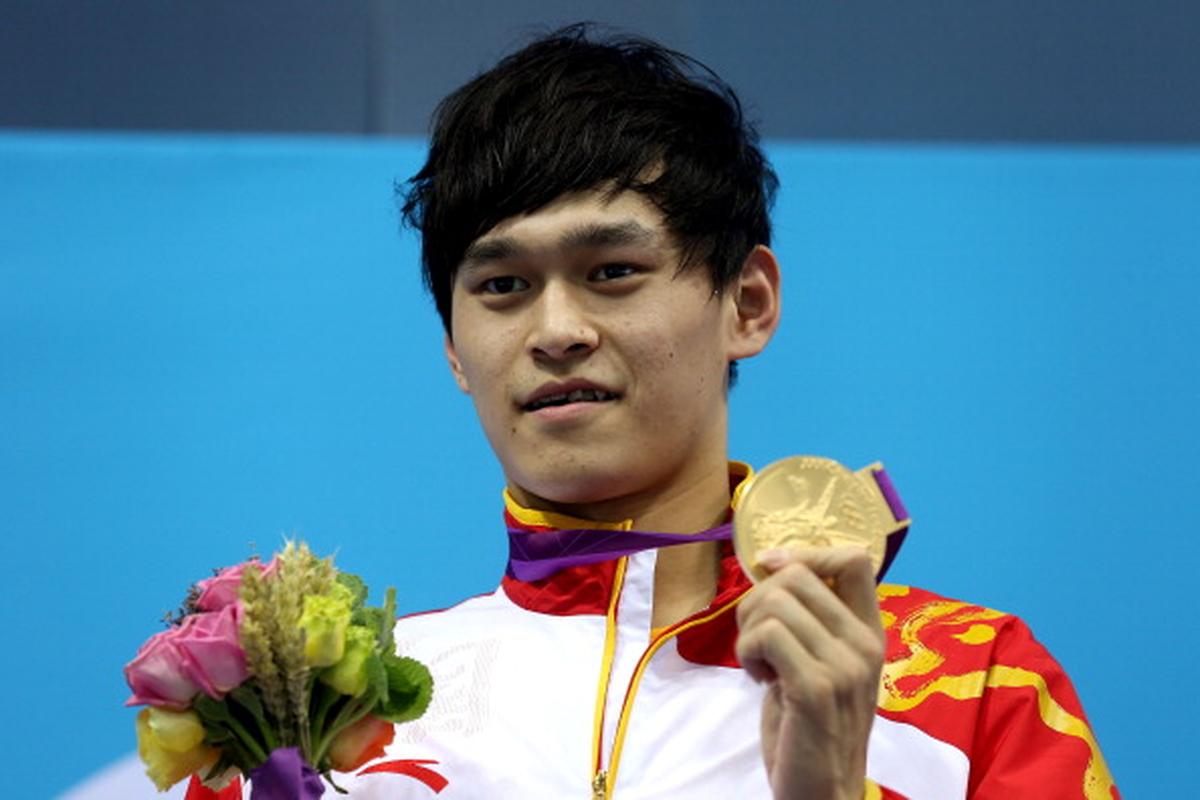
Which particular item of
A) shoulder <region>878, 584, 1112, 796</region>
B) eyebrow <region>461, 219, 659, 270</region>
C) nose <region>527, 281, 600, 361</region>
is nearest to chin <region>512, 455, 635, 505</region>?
nose <region>527, 281, 600, 361</region>

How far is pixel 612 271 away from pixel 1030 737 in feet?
2.17

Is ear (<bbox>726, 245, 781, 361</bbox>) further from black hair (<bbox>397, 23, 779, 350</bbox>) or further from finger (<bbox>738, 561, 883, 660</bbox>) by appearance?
finger (<bbox>738, 561, 883, 660</bbox>)

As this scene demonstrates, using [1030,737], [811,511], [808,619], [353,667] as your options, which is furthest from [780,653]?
[1030,737]

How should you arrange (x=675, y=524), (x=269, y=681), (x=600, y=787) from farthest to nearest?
(x=675, y=524), (x=600, y=787), (x=269, y=681)

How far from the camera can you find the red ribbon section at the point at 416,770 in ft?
6.30

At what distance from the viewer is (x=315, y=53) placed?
320cm

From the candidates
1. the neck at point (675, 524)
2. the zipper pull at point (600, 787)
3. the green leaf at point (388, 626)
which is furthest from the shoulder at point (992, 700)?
the green leaf at point (388, 626)

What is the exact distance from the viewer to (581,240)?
6.49 feet

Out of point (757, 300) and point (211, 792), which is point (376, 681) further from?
point (757, 300)

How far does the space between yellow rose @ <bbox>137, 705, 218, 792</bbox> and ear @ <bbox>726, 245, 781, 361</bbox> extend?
2.66 ft

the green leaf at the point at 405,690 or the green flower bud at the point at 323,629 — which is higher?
the green flower bud at the point at 323,629

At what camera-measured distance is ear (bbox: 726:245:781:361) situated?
2.17 meters

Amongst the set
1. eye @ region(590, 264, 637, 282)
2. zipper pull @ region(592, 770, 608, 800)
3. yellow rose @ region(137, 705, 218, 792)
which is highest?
eye @ region(590, 264, 637, 282)

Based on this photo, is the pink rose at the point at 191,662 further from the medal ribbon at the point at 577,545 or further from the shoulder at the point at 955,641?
the shoulder at the point at 955,641
